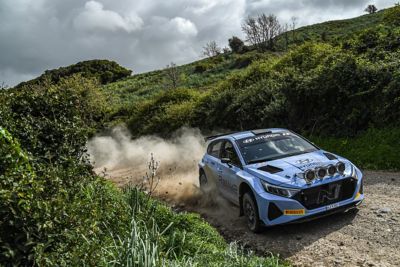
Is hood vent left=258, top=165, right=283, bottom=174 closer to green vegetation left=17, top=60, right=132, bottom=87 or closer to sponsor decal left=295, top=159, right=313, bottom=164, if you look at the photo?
sponsor decal left=295, top=159, right=313, bottom=164

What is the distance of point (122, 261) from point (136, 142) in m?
25.1

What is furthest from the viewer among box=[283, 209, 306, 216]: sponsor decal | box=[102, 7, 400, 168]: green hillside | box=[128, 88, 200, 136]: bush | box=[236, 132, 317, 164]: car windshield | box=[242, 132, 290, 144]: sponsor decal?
box=[128, 88, 200, 136]: bush

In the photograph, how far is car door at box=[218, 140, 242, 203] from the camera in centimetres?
913

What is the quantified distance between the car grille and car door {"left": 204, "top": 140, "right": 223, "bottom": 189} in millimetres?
3042

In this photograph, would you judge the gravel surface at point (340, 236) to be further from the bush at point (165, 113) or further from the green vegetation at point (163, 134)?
the bush at point (165, 113)

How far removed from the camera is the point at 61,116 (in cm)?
947

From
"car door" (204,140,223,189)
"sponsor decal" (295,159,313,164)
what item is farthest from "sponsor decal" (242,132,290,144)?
"sponsor decal" (295,159,313,164)

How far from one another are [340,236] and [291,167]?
1.54 meters

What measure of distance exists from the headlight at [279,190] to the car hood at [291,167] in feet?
0.24

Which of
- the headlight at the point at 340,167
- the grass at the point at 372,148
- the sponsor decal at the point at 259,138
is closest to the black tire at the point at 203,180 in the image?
the sponsor decal at the point at 259,138

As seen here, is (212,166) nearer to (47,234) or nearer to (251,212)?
(251,212)

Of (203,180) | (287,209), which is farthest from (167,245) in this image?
(203,180)

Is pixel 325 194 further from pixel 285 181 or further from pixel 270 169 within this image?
pixel 270 169

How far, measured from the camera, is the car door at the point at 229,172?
9.13 m
